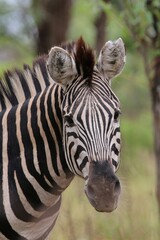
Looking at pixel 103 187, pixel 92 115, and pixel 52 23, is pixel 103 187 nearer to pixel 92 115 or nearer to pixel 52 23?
pixel 92 115

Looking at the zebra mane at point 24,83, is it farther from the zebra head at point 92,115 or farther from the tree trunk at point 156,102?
the tree trunk at point 156,102

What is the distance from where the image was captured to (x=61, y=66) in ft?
18.7

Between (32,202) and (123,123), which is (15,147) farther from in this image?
(123,123)

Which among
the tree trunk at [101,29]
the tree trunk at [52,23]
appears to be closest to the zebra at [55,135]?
the tree trunk at [52,23]

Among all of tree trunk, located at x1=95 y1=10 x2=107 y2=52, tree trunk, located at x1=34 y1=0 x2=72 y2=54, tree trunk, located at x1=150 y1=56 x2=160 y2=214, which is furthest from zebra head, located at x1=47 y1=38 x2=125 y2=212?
tree trunk, located at x1=95 y1=10 x2=107 y2=52

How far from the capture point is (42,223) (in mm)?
6246

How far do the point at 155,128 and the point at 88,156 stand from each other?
3.71 metres

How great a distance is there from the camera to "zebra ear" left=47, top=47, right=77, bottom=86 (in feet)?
18.5

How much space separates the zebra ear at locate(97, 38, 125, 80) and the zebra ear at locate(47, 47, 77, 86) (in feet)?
0.75

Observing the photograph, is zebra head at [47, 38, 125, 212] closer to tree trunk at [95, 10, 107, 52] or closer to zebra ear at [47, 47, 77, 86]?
zebra ear at [47, 47, 77, 86]

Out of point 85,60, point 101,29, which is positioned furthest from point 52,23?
point 85,60

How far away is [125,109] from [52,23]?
8.37 m

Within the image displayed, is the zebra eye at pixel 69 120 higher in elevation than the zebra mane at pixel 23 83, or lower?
lower

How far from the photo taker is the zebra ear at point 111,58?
227 inches
